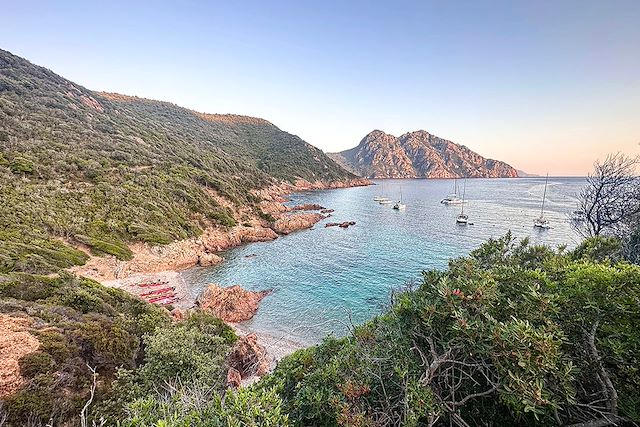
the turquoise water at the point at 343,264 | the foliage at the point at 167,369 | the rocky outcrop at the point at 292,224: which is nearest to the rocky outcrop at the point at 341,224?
the turquoise water at the point at 343,264

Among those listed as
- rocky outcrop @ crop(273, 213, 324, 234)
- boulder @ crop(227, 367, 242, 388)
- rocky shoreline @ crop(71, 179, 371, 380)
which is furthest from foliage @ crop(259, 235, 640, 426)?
rocky outcrop @ crop(273, 213, 324, 234)

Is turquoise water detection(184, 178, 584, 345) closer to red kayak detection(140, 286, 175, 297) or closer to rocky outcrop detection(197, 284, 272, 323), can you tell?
rocky outcrop detection(197, 284, 272, 323)

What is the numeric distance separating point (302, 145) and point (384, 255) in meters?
109

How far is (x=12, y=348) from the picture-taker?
377 inches

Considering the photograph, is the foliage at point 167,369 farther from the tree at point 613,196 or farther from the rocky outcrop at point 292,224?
the rocky outcrop at point 292,224

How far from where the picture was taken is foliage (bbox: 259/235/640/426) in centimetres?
→ 396

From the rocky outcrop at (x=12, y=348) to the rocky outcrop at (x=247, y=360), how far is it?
6.71m

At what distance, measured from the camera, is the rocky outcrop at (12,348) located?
8.58m

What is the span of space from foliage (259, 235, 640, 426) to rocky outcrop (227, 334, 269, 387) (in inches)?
369

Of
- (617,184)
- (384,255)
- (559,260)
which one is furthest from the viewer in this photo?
(384,255)

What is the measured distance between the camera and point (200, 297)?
858 inches

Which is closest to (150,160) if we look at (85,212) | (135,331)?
(85,212)

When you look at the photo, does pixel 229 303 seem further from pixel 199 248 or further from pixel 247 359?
pixel 199 248

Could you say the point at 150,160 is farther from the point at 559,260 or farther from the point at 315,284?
the point at 559,260
